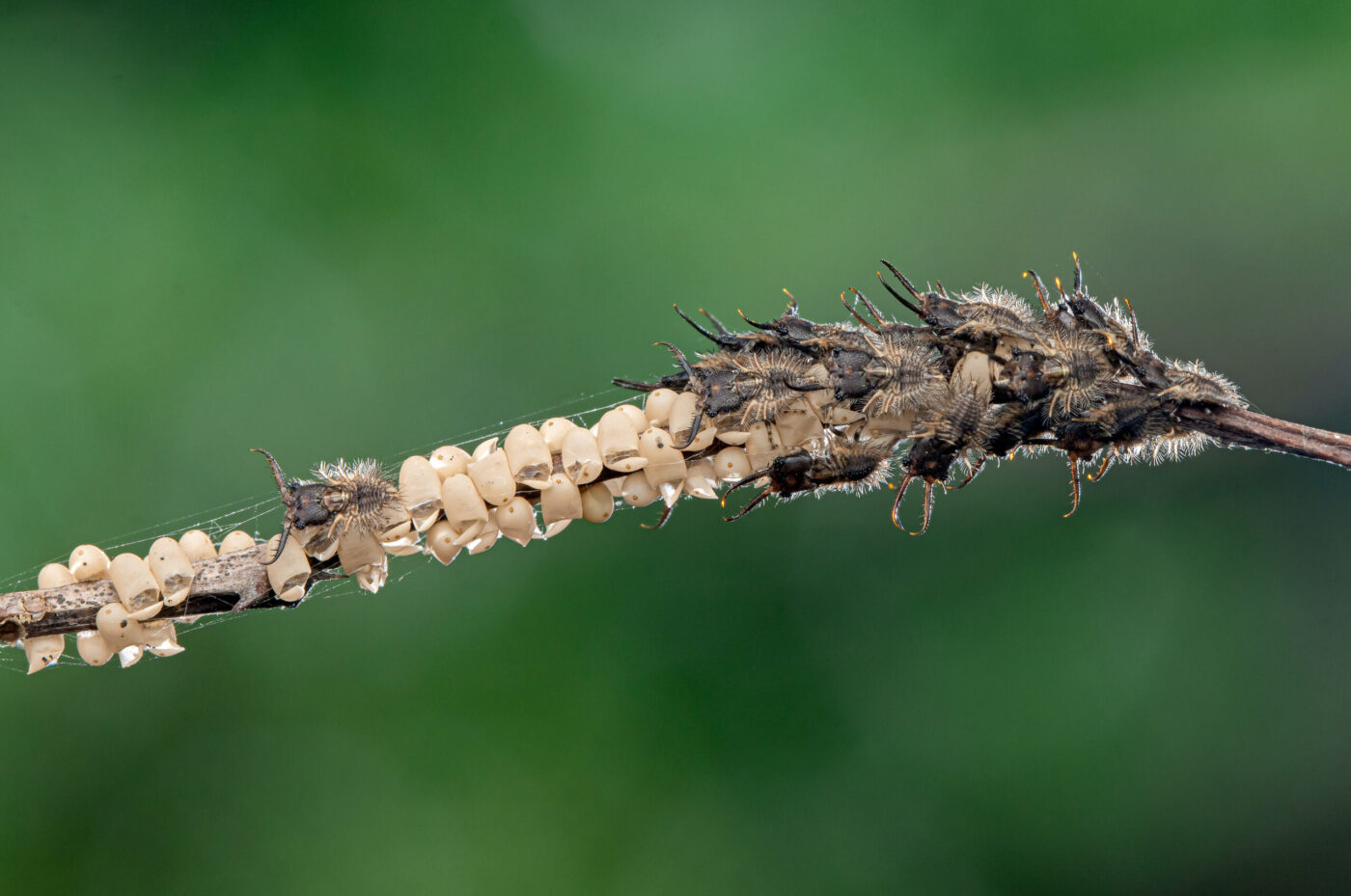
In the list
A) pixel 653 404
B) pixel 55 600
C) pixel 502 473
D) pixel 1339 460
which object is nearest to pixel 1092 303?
pixel 1339 460

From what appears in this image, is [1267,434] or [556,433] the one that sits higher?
[556,433]

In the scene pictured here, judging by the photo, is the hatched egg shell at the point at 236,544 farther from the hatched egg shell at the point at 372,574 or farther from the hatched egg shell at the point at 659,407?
the hatched egg shell at the point at 659,407

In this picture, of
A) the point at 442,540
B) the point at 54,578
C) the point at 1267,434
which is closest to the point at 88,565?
the point at 54,578

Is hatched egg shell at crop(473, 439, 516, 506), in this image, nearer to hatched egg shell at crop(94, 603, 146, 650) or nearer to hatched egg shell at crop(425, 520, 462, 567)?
hatched egg shell at crop(425, 520, 462, 567)

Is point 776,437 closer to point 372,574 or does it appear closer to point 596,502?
point 596,502

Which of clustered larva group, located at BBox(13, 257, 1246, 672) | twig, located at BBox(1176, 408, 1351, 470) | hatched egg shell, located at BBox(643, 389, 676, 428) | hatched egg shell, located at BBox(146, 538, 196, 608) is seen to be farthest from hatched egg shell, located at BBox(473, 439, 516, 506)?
twig, located at BBox(1176, 408, 1351, 470)

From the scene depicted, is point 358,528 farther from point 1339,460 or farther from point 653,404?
point 1339,460
